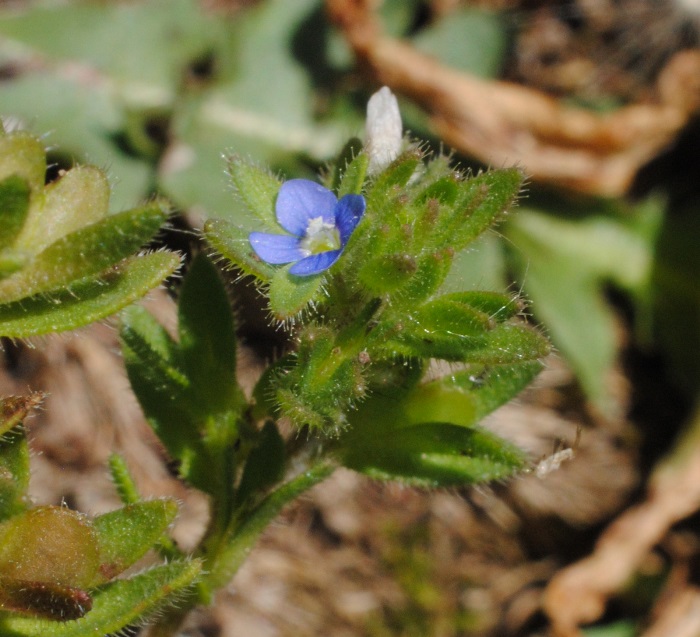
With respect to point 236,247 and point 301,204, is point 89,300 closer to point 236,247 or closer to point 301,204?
point 236,247

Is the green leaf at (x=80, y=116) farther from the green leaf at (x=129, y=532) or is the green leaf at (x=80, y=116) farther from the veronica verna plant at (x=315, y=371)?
the green leaf at (x=129, y=532)

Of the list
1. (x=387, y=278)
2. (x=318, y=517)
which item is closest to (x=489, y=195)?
(x=387, y=278)

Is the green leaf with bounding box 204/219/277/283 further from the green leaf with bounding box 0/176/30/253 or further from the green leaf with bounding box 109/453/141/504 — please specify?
the green leaf with bounding box 109/453/141/504

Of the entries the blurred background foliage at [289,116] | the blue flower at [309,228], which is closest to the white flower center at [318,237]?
the blue flower at [309,228]

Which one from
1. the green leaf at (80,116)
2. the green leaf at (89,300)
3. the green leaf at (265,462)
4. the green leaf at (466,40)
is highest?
the green leaf at (89,300)

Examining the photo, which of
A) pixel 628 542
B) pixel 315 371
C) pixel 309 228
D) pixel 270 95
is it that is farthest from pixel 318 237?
pixel 270 95
